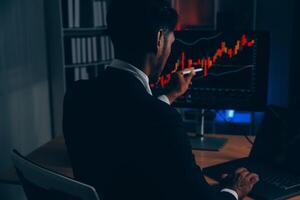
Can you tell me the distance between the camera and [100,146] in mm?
1226

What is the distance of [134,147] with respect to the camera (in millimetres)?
1158

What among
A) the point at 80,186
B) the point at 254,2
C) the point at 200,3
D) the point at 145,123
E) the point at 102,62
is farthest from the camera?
the point at 200,3

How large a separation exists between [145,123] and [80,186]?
24 centimetres

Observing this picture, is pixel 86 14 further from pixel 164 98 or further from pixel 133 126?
pixel 133 126

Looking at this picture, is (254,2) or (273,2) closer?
(254,2)

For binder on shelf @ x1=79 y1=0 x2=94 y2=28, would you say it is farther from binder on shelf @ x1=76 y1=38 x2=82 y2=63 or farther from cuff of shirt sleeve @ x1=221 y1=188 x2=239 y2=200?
cuff of shirt sleeve @ x1=221 y1=188 x2=239 y2=200

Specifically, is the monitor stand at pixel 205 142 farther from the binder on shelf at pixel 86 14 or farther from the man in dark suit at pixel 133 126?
the binder on shelf at pixel 86 14

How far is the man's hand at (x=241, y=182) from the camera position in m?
1.43

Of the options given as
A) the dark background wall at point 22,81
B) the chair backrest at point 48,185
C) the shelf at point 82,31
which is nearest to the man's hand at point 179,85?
the chair backrest at point 48,185

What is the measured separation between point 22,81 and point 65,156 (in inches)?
37.5

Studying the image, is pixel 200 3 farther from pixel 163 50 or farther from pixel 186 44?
pixel 163 50

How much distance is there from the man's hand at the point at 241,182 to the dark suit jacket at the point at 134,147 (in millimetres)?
221

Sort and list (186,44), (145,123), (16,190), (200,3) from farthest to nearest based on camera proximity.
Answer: (200,3) < (16,190) < (186,44) < (145,123)

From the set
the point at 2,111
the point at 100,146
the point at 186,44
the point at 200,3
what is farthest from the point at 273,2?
the point at 100,146
